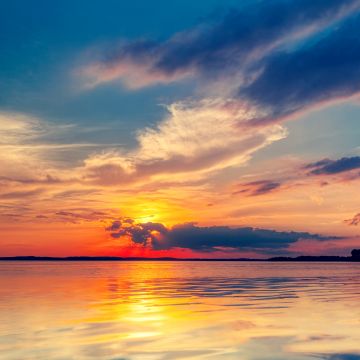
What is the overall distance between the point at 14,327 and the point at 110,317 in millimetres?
5922

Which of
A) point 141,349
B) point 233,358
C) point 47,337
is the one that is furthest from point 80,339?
point 233,358

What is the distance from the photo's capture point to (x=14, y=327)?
24828 millimetres

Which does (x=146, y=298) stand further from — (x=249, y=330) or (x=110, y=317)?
(x=249, y=330)

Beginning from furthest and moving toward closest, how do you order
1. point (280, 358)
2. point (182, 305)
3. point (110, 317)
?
point (182, 305) → point (110, 317) → point (280, 358)

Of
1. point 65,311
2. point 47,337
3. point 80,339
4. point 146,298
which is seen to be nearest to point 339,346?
point 80,339

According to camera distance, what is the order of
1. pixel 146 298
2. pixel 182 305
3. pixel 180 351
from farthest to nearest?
pixel 146 298, pixel 182 305, pixel 180 351

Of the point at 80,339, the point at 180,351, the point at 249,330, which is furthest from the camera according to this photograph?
the point at 249,330

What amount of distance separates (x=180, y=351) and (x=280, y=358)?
3.69m

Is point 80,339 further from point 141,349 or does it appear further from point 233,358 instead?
point 233,358

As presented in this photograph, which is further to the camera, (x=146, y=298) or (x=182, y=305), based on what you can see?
(x=146, y=298)

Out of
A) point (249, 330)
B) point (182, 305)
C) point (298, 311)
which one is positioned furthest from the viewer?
point (182, 305)

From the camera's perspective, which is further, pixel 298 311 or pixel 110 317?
pixel 298 311

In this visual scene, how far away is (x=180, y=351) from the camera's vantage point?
63.5 feet

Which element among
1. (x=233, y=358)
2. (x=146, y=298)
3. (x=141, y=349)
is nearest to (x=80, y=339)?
(x=141, y=349)
